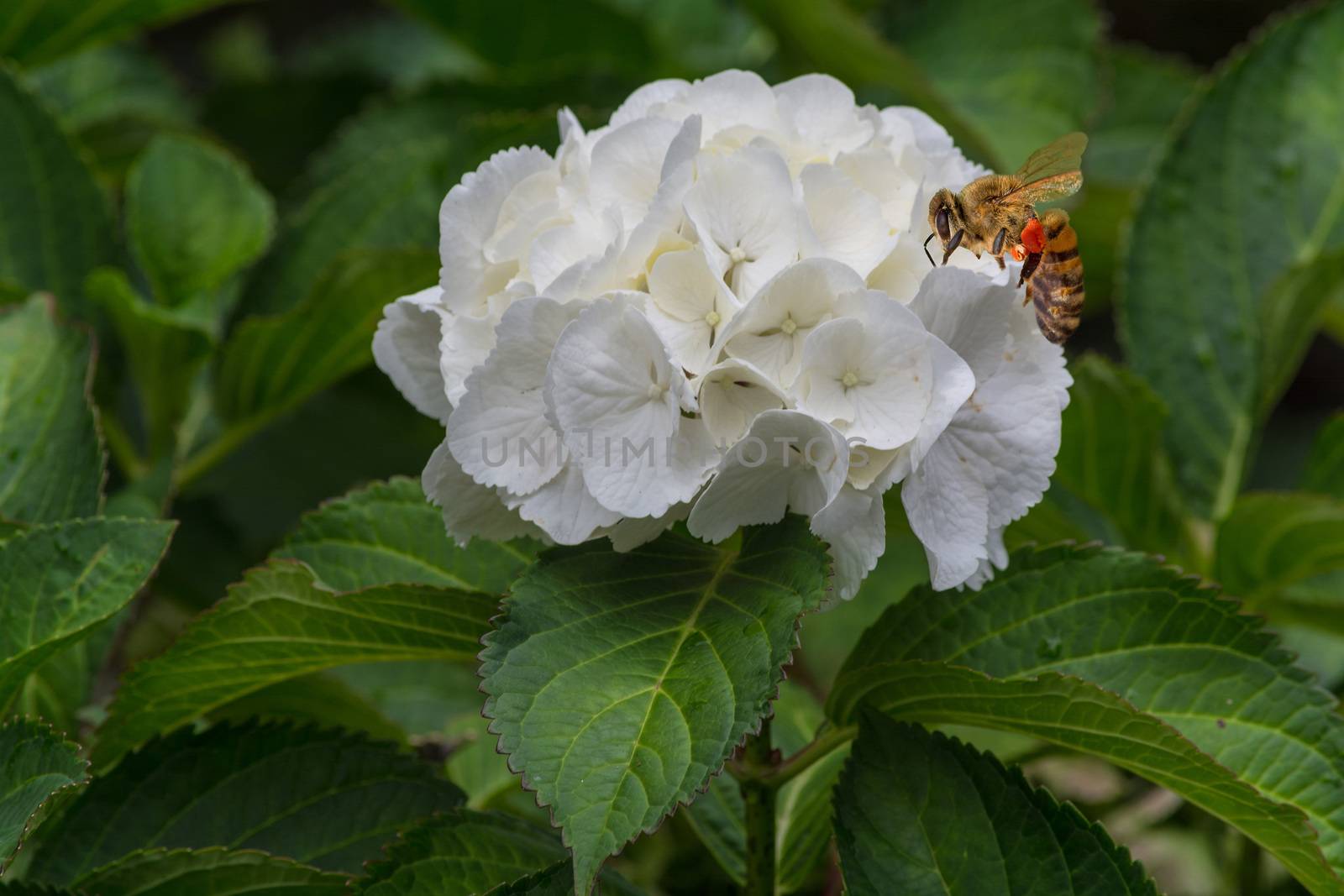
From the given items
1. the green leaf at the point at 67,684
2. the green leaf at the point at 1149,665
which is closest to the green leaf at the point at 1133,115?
the green leaf at the point at 1149,665

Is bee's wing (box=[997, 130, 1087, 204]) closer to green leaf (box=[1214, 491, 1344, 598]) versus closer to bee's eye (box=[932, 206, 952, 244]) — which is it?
bee's eye (box=[932, 206, 952, 244])

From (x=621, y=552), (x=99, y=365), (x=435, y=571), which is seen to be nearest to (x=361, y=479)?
(x=99, y=365)

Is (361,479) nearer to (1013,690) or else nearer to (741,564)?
(741,564)

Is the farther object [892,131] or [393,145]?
[393,145]

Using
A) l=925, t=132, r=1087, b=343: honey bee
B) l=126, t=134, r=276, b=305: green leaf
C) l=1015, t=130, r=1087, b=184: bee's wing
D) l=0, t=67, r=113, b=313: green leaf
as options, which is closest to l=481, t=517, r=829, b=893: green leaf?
l=925, t=132, r=1087, b=343: honey bee

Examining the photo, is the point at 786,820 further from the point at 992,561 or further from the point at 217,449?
the point at 217,449

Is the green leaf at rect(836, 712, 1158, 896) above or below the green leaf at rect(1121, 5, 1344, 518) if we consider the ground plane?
below
